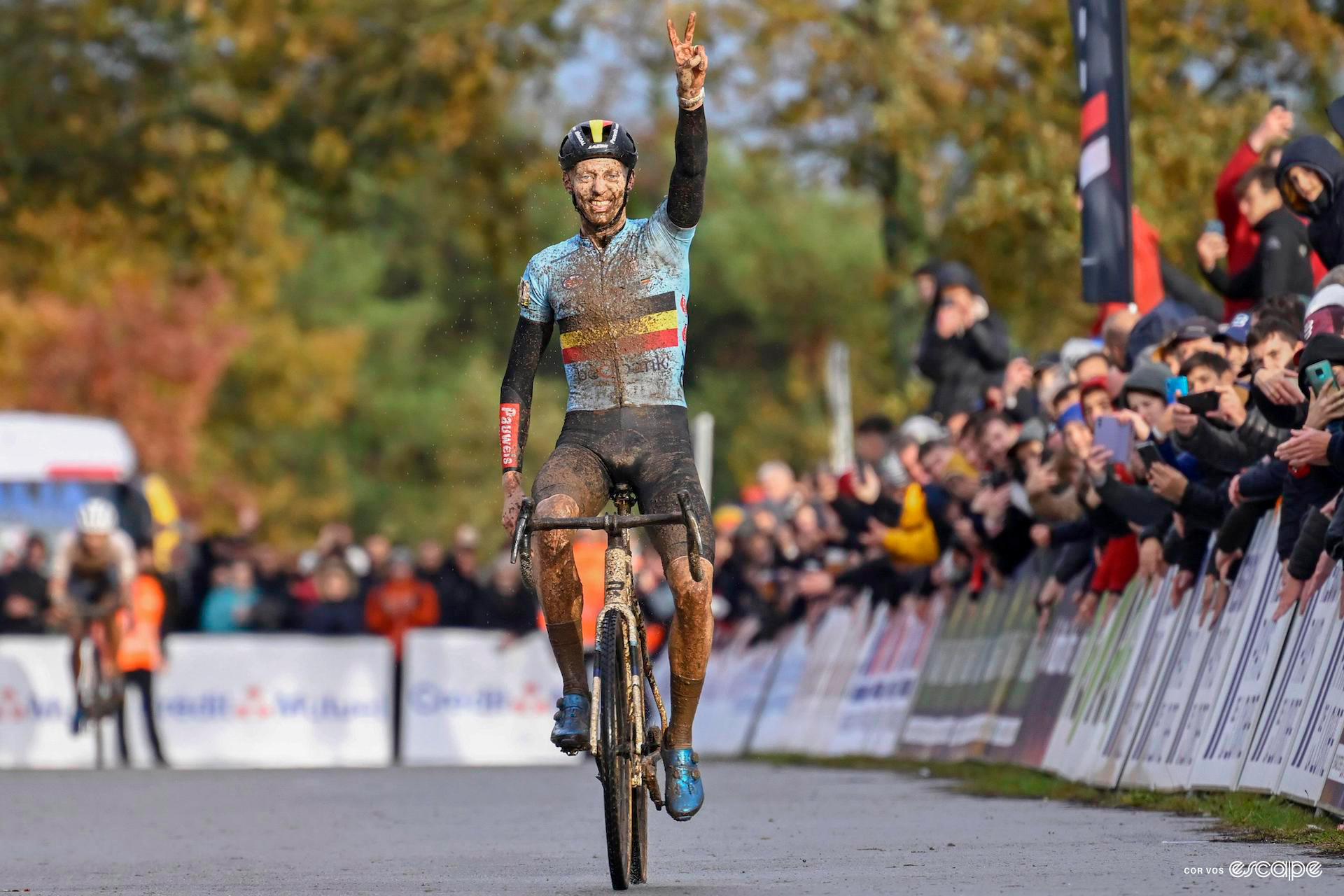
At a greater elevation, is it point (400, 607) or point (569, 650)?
point (569, 650)

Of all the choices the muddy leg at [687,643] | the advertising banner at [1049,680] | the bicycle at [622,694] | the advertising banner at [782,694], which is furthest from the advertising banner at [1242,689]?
the advertising banner at [782,694]

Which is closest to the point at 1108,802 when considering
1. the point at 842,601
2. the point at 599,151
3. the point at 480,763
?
the point at 599,151

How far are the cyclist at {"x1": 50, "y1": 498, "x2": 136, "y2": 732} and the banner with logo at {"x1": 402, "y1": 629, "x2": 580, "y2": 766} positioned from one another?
9.74 ft

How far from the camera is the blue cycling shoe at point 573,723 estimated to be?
9727 mm

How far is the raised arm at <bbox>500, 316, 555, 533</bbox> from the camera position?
1038cm

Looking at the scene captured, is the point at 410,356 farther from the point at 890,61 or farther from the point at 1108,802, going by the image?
the point at 1108,802

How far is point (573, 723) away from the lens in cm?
977

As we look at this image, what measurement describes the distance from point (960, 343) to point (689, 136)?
1082cm

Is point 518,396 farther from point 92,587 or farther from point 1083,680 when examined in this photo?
point 92,587

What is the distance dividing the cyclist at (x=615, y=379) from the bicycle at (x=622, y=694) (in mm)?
129

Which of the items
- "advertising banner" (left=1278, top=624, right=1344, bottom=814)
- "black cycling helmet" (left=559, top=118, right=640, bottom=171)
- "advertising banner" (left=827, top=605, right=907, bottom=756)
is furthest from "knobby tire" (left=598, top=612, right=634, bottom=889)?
"advertising banner" (left=827, top=605, right=907, bottom=756)

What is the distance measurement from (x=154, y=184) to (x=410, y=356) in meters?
54.0

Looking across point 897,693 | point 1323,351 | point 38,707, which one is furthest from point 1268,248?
point 38,707

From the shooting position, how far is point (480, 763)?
90.0 ft
